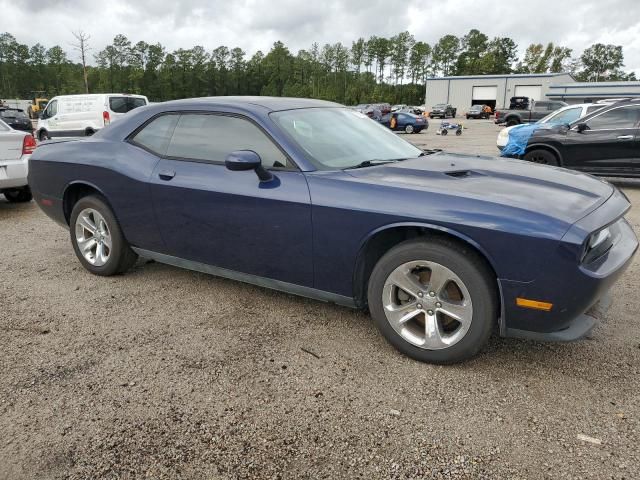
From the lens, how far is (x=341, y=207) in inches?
116

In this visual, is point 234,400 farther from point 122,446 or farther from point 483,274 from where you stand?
point 483,274


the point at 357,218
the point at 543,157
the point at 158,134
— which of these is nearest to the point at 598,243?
the point at 357,218

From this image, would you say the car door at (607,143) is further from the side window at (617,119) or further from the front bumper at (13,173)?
the front bumper at (13,173)

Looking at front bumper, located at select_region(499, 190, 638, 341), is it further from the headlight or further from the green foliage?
the green foliage

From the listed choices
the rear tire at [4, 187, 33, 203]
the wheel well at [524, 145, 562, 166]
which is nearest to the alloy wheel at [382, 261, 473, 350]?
the rear tire at [4, 187, 33, 203]

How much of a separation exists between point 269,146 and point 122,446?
1.95 m

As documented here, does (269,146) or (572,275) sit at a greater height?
(269,146)

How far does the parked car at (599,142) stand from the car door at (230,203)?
7722 mm

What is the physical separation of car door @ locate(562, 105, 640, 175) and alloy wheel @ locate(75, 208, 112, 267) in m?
8.22

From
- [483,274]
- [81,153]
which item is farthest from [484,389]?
[81,153]

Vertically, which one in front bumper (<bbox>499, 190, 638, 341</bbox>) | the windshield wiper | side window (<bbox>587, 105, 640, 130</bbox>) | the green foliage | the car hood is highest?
the green foliage

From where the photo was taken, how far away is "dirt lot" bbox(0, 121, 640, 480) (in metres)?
2.13

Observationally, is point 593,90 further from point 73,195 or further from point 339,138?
point 73,195

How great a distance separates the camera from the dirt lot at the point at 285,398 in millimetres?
2133
